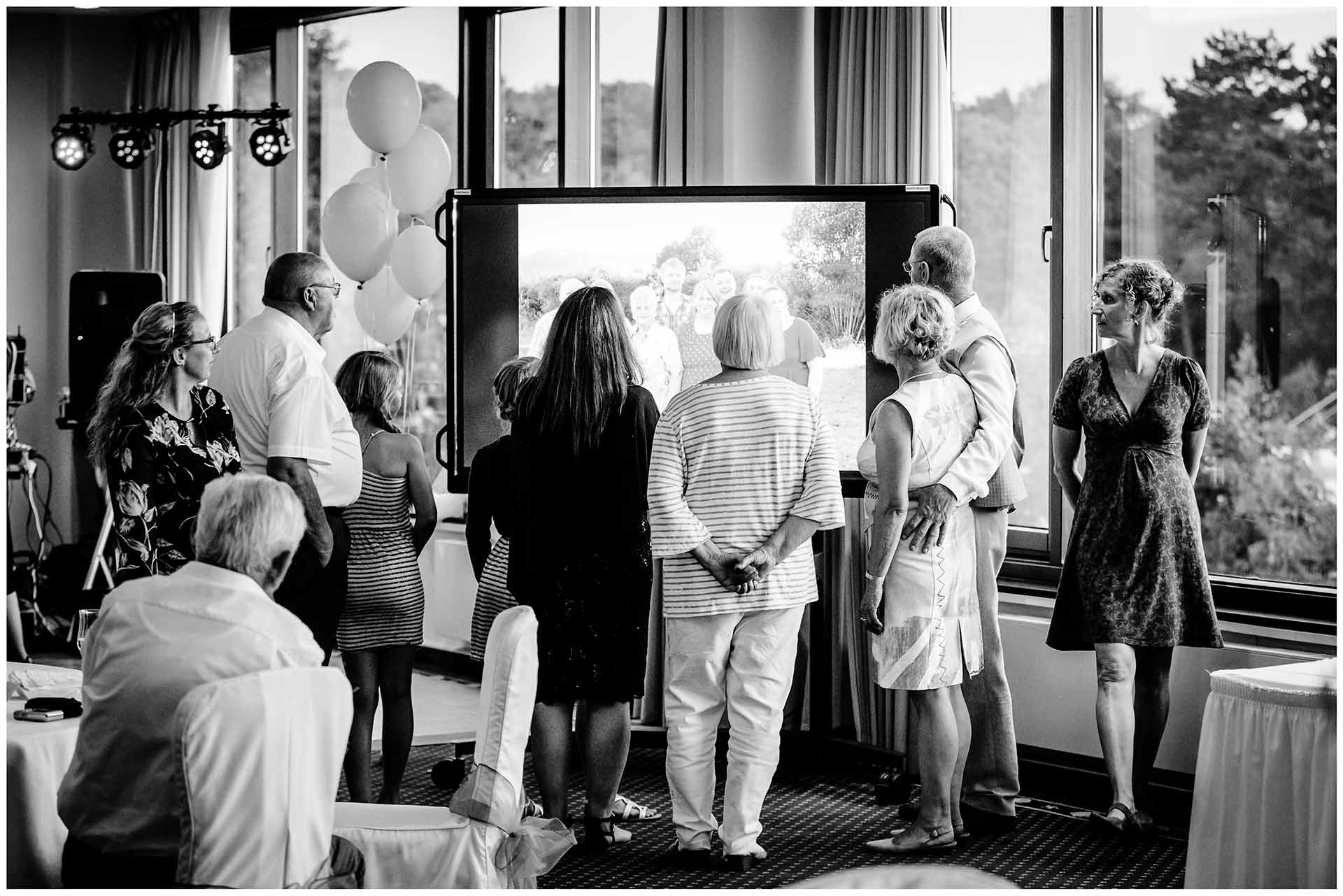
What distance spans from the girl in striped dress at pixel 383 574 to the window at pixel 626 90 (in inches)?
93.0

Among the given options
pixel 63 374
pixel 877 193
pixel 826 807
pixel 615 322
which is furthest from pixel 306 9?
pixel 826 807

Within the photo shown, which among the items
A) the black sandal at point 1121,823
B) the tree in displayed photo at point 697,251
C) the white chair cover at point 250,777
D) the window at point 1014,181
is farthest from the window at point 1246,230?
the white chair cover at point 250,777

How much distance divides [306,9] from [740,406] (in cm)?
502

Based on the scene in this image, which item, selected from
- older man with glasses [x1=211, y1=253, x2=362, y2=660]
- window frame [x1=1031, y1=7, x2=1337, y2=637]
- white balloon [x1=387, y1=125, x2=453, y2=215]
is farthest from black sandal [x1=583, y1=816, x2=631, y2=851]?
white balloon [x1=387, y1=125, x2=453, y2=215]

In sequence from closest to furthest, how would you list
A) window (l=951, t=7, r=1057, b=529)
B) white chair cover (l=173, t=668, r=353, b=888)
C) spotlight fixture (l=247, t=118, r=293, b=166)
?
white chair cover (l=173, t=668, r=353, b=888)
window (l=951, t=7, r=1057, b=529)
spotlight fixture (l=247, t=118, r=293, b=166)

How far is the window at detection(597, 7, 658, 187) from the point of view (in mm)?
5855

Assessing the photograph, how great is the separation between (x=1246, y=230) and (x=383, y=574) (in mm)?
2753

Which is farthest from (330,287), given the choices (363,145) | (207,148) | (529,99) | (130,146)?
(130,146)

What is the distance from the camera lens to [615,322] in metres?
3.48

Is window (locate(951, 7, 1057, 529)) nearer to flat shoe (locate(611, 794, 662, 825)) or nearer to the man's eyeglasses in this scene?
flat shoe (locate(611, 794, 662, 825))

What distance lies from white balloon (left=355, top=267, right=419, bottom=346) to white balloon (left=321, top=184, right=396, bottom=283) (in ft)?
0.30

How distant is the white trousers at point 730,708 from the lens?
3.43 meters

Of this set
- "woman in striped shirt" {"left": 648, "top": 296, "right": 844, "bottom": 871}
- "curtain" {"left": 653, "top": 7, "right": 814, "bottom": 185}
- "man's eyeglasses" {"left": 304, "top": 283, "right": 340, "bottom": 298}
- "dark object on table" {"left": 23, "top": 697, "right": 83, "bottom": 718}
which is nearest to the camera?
"dark object on table" {"left": 23, "top": 697, "right": 83, "bottom": 718}

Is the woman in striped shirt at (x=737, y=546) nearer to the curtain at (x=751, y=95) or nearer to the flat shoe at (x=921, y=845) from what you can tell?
the flat shoe at (x=921, y=845)
